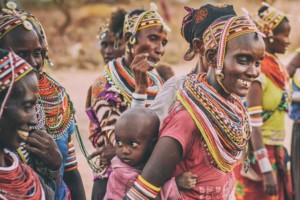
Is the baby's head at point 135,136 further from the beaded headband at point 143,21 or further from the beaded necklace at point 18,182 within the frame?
the beaded headband at point 143,21

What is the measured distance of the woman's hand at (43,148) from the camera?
11.5 feet

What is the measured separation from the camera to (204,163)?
3.56 m

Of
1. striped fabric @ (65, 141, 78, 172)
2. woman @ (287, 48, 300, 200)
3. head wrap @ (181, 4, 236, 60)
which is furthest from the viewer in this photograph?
woman @ (287, 48, 300, 200)

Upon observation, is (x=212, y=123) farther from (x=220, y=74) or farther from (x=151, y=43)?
(x=151, y=43)

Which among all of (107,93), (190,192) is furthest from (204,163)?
(107,93)

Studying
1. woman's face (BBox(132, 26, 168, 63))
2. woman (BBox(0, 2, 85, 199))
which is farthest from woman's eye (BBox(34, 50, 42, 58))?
woman's face (BBox(132, 26, 168, 63))

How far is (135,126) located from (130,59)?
1828 millimetres

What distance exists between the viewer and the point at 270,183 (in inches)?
244

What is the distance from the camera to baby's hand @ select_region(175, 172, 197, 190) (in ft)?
11.5

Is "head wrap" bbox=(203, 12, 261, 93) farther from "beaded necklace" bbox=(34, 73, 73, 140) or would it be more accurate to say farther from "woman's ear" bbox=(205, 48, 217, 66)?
"beaded necklace" bbox=(34, 73, 73, 140)

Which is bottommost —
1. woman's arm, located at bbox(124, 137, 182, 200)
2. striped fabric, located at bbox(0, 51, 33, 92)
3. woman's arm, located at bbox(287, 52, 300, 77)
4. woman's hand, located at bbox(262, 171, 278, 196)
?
woman's hand, located at bbox(262, 171, 278, 196)

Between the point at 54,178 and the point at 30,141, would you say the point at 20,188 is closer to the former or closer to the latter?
the point at 30,141

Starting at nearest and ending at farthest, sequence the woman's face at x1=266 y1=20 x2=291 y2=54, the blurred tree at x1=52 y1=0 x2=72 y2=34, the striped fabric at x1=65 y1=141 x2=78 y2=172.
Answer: the striped fabric at x1=65 y1=141 x2=78 y2=172 → the woman's face at x1=266 y1=20 x2=291 y2=54 → the blurred tree at x1=52 y1=0 x2=72 y2=34

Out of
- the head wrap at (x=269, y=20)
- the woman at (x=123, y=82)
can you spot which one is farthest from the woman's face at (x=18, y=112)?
the head wrap at (x=269, y=20)
